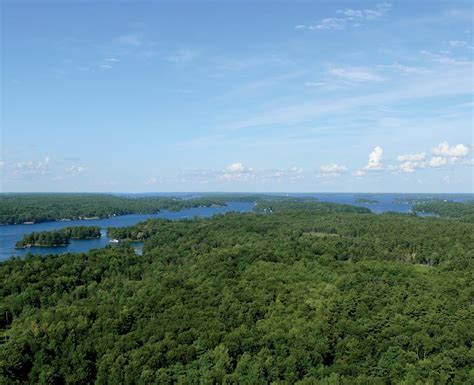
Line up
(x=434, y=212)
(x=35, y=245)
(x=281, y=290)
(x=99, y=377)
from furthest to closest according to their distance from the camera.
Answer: (x=434, y=212) → (x=35, y=245) → (x=281, y=290) → (x=99, y=377)

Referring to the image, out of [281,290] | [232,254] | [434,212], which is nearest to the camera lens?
[281,290]

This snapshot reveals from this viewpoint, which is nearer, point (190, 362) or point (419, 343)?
point (190, 362)

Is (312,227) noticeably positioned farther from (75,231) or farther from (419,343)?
(419,343)

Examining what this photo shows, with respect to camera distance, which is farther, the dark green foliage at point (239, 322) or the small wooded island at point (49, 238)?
the small wooded island at point (49, 238)

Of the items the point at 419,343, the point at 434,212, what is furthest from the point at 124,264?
the point at 434,212

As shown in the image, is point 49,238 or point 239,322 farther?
point 49,238

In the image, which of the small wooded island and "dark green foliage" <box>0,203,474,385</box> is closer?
"dark green foliage" <box>0,203,474,385</box>

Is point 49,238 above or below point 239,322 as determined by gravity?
below
